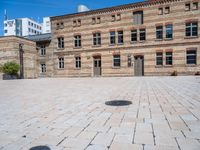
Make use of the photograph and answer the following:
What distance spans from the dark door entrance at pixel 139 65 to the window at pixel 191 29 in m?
6.34

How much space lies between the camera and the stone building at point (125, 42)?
22.5 metres

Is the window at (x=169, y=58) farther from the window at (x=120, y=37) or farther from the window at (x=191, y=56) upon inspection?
the window at (x=120, y=37)

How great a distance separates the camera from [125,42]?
25.3 meters

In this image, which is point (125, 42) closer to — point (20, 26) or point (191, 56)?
point (191, 56)

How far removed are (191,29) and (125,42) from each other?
8.39m

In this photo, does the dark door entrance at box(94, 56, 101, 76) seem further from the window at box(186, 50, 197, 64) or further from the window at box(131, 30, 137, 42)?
the window at box(186, 50, 197, 64)

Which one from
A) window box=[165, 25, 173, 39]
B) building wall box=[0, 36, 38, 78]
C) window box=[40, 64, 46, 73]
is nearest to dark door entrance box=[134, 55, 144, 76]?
window box=[165, 25, 173, 39]

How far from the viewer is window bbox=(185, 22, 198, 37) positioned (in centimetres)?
2214

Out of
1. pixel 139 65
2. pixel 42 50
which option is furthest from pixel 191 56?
pixel 42 50

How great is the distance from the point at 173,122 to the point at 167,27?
842 inches

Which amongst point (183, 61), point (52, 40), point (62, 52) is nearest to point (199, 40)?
point (183, 61)

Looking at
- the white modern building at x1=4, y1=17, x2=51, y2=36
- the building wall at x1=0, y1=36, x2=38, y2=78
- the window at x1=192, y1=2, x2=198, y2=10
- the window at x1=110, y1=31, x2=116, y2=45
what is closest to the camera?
the window at x1=192, y1=2, x2=198, y2=10

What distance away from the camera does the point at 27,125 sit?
459 cm

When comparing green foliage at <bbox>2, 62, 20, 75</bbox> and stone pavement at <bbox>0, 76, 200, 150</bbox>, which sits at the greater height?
green foliage at <bbox>2, 62, 20, 75</bbox>
